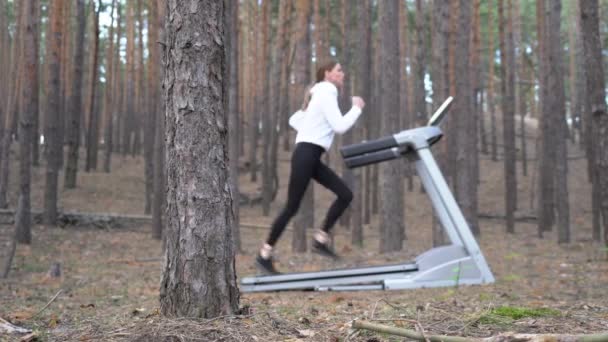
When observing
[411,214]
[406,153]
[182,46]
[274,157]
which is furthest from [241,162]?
[182,46]

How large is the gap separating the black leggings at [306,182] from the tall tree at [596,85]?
11.6ft

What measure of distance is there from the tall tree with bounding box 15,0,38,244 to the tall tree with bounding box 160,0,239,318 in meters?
7.93

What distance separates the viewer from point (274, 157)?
58.6 ft

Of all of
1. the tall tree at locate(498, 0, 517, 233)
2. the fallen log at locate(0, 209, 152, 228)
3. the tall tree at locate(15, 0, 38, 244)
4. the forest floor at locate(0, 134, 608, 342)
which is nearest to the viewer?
the forest floor at locate(0, 134, 608, 342)

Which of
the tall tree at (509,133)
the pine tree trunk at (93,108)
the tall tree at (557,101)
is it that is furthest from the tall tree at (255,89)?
the tall tree at (557,101)

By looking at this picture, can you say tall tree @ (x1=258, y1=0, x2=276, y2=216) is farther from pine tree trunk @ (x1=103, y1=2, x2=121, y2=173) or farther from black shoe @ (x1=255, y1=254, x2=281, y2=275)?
black shoe @ (x1=255, y1=254, x2=281, y2=275)

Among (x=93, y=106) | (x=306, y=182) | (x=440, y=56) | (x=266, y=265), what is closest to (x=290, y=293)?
(x=266, y=265)

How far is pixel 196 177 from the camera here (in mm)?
2869

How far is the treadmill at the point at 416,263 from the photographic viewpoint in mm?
5941

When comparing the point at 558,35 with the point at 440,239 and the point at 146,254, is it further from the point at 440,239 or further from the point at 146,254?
the point at 146,254

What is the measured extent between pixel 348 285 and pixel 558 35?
9099 millimetres

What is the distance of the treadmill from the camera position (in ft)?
19.5

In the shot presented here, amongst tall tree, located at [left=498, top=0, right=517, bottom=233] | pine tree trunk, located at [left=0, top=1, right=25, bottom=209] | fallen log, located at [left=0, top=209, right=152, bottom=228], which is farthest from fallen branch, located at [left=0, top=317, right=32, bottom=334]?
tall tree, located at [left=498, top=0, right=517, bottom=233]

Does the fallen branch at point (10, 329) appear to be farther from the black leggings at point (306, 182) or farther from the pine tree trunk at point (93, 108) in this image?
the pine tree trunk at point (93, 108)
